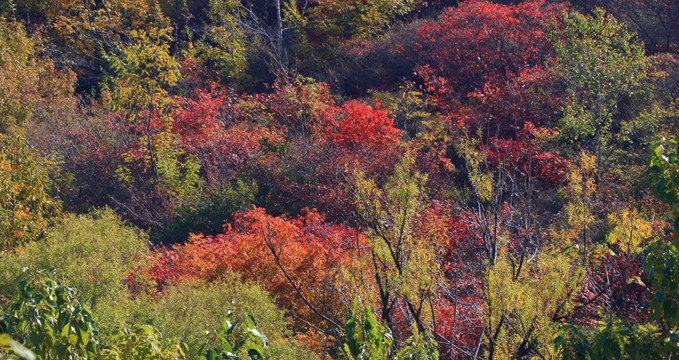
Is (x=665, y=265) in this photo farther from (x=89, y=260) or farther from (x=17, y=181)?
(x=17, y=181)

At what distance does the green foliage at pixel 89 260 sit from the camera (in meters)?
9.98

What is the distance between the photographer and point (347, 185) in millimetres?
13148

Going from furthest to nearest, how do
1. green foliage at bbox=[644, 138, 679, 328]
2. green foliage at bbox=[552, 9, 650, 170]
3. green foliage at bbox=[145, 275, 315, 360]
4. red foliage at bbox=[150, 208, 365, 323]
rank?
green foliage at bbox=[552, 9, 650, 170]
red foliage at bbox=[150, 208, 365, 323]
green foliage at bbox=[145, 275, 315, 360]
green foliage at bbox=[644, 138, 679, 328]

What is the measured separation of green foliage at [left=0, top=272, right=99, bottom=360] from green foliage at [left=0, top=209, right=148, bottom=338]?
4010mm

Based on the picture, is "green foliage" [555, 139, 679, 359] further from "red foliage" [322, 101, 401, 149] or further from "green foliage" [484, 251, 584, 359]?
"red foliage" [322, 101, 401, 149]

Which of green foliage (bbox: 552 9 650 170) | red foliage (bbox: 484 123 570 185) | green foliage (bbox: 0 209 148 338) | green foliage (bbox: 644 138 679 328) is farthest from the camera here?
red foliage (bbox: 484 123 570 185)

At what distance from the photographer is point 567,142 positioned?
702 inches

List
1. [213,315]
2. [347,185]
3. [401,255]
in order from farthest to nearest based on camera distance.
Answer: [347,185], [213,315], [401,255]

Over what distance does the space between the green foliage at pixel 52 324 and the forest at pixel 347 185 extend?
0.02 metres

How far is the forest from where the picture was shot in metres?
6.82

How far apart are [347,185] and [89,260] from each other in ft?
16.0

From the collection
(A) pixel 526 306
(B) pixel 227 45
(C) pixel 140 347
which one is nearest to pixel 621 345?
(A) pixel 526 306

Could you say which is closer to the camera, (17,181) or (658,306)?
(658,306)

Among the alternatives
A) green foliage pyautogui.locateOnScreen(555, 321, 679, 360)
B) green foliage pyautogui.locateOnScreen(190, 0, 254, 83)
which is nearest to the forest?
green foliage pyautogui.locateOnScreen(555, 321, 679, 360)
